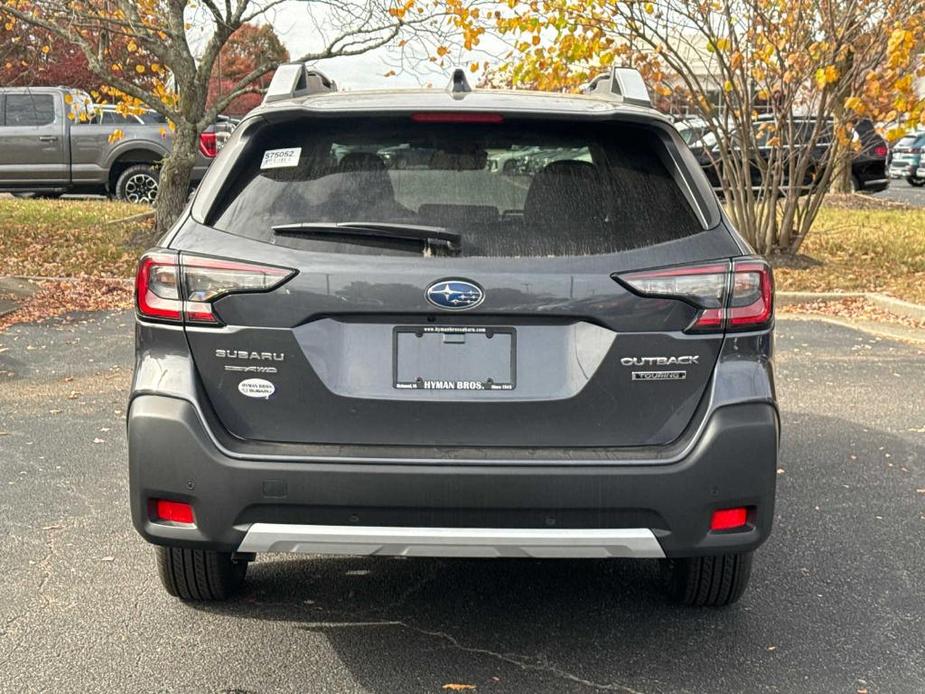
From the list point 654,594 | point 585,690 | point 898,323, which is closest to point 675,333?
point 585,690

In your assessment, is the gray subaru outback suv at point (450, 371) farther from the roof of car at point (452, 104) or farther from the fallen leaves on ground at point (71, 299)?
the fallen leaves on ground at point (71, 299)

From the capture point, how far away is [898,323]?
10969 mm

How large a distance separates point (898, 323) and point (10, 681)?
30.7ft

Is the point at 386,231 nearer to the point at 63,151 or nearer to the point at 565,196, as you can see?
the point at 565,196

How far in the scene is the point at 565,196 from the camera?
3.44 meters

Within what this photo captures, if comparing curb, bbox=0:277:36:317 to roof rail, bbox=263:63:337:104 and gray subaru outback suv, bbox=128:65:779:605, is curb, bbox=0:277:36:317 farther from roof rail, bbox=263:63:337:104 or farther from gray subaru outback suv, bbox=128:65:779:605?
gray subaru outback suv, bbox=128:65:779:605

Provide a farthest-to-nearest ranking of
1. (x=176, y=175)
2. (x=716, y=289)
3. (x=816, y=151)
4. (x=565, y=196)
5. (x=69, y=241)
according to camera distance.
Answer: (x=816, y=151), (x=69, y=241), (x=176, y=175), (x=565, y=196), (x=716, y=289)

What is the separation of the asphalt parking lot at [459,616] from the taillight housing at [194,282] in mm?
1093

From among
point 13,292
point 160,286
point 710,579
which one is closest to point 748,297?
point 710,579

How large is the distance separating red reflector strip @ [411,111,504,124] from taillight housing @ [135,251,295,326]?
63cm

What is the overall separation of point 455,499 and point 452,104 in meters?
1.19

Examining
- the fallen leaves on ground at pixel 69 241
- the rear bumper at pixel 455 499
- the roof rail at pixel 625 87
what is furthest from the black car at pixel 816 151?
the rear bumper at pixel 455 499

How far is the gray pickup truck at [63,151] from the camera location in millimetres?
20500

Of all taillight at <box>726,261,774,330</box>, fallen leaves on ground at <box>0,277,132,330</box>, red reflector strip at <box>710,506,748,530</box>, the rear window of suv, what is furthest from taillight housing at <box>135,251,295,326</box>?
fallen leaves on ground at <box>0,277,132,330</box>
